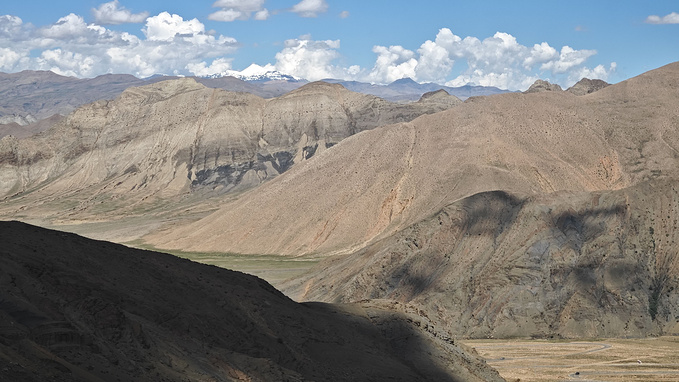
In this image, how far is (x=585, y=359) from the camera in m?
49.9

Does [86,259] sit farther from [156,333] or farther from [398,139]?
[398,139]

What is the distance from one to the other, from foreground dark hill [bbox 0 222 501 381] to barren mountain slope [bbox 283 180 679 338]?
2250 centimetres

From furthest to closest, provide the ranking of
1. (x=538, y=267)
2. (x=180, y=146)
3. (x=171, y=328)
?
(x=180, y=146)
(x=538, y=267)
(x=171, y=328)

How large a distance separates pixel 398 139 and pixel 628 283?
5759 cm

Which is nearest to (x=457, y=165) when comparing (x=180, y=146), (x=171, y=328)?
(x=171, y=328)

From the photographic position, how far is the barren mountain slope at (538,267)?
58.8 metres

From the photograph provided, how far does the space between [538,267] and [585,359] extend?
43.2ft

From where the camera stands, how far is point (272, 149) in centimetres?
18325

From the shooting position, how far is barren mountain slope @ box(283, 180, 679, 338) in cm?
5875

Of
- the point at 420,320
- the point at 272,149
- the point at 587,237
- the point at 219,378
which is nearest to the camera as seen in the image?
the point at 219,378

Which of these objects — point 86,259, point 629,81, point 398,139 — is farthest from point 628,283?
point 629,81

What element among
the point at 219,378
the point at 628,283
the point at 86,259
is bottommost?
the point at 628,283

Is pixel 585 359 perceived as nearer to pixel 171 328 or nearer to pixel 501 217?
pixel 501 217

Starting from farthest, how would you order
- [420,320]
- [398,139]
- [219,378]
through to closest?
[398,139] < [420,320] < [219,378]
